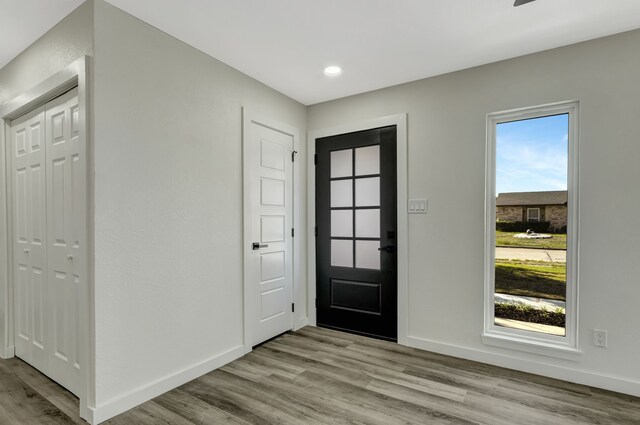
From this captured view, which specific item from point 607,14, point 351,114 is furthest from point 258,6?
point 607,14

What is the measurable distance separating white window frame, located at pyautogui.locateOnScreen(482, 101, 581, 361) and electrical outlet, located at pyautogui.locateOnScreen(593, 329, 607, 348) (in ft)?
0.37

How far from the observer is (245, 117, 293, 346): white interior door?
125 inches

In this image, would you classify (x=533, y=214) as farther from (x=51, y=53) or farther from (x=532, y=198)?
(x=51, y=53)

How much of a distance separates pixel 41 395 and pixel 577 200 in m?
4.13

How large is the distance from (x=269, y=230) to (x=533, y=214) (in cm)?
240

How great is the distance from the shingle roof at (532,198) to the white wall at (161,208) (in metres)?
2.35

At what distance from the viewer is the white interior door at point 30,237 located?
2.54 metres

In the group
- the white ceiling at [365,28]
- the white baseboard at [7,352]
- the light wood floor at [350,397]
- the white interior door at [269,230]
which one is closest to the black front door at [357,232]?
the white interior door at [269,230]

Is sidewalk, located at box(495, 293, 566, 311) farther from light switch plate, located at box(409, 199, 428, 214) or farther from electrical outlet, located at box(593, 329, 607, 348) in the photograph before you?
light switch plate, located at box(409, 199, 428, 214)

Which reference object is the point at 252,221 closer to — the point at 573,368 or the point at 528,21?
the point at 528,21

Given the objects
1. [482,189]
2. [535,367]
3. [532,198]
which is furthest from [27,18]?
[535,367]

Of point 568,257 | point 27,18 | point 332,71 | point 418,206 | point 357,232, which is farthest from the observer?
point 357,232

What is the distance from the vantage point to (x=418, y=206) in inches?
124

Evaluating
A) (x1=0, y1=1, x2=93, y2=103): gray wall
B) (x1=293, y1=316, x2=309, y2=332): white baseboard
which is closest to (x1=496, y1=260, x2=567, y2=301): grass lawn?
(x1=293, y1=316, x2=309, y2=332): white baseboard
